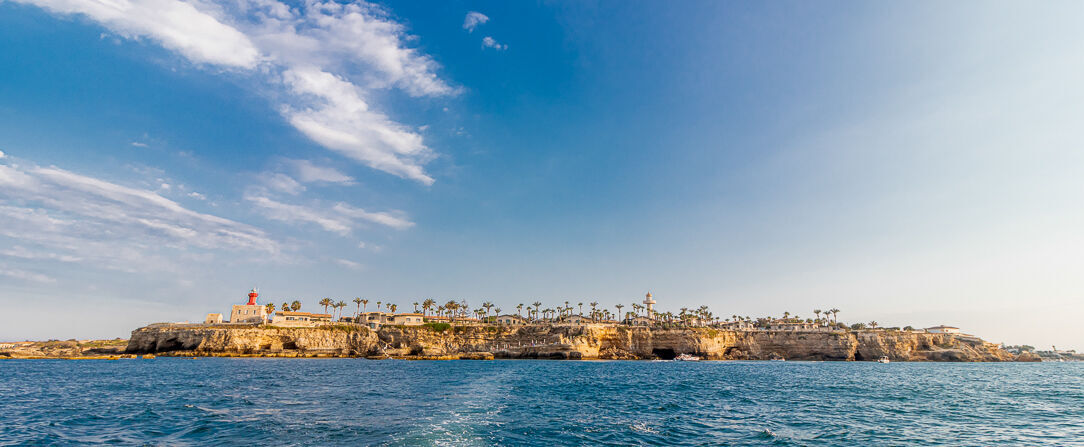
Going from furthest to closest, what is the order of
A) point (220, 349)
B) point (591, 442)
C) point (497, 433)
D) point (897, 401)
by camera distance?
point (220, 349)
point (897, 401)
point (497, 433)
point (591, 442)

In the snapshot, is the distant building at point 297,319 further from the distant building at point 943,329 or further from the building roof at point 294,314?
the distant building at point 943,329

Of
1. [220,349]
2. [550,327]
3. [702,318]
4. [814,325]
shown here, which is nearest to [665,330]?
[550,327]

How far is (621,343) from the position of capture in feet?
388

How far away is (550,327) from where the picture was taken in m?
117

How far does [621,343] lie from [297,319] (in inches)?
3144

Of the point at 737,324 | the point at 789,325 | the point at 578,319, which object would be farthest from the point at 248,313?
the point at 789,325

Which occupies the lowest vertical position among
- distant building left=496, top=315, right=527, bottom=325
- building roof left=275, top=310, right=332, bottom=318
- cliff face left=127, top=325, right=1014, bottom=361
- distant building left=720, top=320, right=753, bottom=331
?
cliff face left=127, top=325, right=1014, bottom=361

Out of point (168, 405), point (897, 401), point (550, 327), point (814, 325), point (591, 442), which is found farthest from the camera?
point (814, 325)

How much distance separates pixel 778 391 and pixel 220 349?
103m

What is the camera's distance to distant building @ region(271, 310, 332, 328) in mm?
112188

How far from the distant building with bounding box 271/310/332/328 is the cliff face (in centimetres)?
620

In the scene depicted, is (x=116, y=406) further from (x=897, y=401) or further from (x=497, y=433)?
(x=897, y=401)

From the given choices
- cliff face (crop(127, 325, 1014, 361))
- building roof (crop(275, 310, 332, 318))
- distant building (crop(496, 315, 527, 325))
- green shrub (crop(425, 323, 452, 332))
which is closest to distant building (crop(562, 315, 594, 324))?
distant building (crop(496, 315, 527, 325))

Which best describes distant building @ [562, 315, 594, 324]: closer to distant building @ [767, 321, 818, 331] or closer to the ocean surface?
distant building @ [767, 321, 818, 331]
